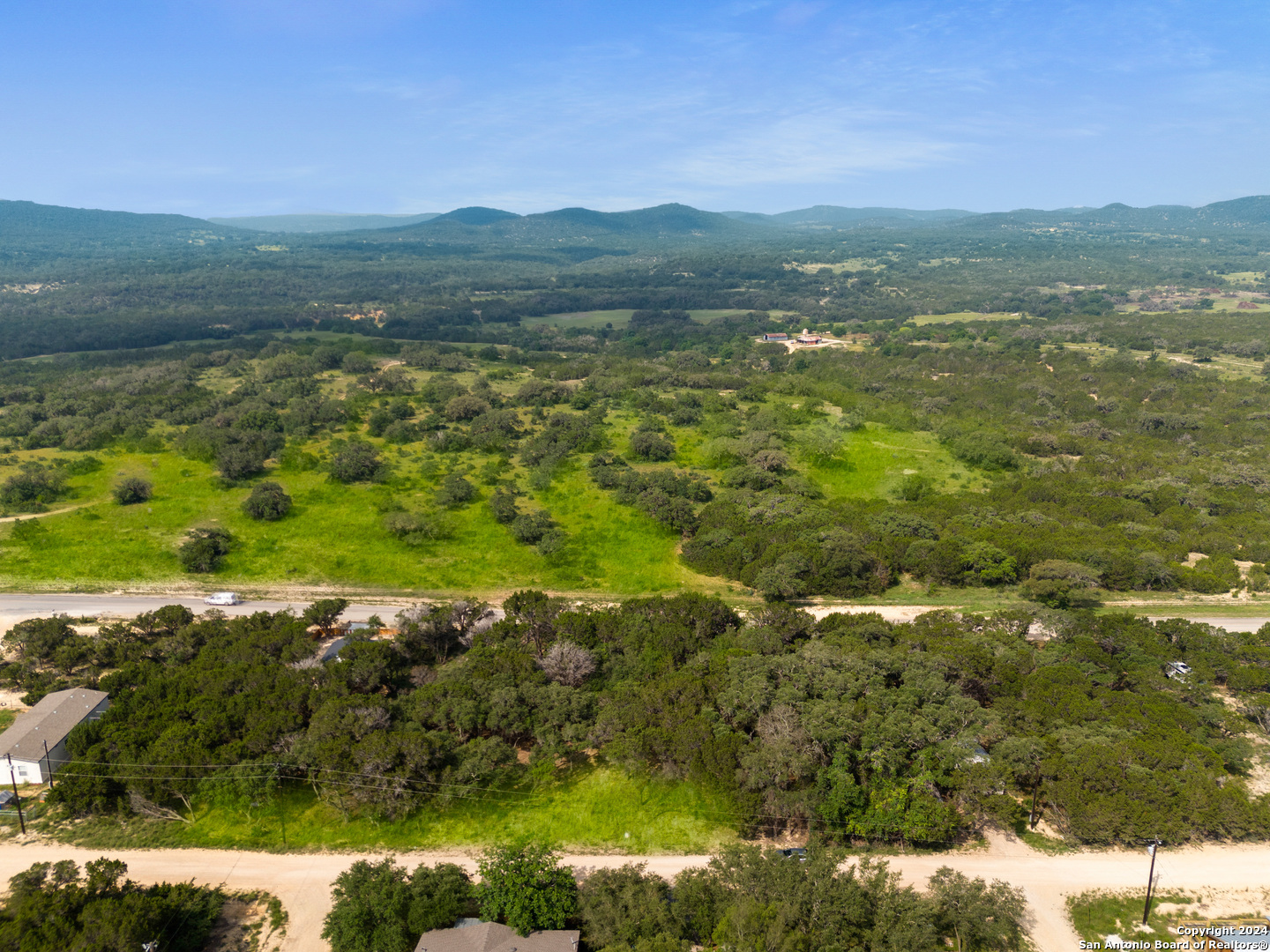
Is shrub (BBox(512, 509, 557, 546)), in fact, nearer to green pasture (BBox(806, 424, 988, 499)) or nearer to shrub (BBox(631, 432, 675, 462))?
shrub (BBox(631, 432, 675, 462))

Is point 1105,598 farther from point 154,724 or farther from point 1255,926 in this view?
point 154,724

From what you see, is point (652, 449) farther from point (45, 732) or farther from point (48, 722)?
point (45, 732)

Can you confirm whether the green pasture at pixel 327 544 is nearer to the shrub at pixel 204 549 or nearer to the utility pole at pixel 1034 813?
the shrub at pixel 204 549

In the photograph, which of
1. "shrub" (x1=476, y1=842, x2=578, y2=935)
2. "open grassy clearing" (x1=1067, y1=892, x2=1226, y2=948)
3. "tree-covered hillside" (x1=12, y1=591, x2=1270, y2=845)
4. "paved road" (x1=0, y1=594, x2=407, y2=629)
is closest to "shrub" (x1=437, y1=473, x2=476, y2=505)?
"paved road" (x1=0, y1=594, x2=407, y2=629)

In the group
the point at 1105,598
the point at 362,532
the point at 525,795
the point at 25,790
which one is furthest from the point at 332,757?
the point at 1105,598

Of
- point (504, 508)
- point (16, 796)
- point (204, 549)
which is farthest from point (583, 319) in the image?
point (16, 796)

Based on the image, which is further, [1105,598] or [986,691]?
[1105,598]
